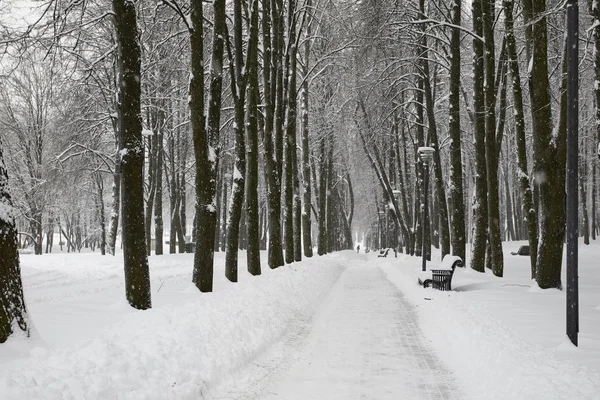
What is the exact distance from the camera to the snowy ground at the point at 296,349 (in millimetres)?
5176

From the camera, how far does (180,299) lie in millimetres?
9719

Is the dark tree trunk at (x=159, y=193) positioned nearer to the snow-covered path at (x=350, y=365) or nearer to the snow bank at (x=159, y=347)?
the snow bank at (x=159, y=347)

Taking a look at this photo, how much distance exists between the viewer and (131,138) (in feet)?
26.0

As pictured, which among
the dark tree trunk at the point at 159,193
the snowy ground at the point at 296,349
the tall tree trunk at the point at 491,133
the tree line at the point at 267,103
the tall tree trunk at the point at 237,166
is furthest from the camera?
the dark tree trunk at the point at 159,193

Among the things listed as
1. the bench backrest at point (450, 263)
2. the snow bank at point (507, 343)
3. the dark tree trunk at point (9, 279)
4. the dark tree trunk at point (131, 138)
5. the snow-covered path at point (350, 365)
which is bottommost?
the snow-covered path at point (350, 365)

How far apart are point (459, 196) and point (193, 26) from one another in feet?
35.0

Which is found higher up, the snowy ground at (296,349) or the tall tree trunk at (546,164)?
the tall tree trunk at (546,164)

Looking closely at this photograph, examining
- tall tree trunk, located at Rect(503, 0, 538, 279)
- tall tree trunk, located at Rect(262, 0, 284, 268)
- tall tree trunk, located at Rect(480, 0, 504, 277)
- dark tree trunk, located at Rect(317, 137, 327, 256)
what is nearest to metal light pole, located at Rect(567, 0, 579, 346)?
tall tree trunk, located at Rect(503, 0, 538, 279)

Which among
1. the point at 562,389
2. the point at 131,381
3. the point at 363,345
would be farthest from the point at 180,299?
the point at 562,389

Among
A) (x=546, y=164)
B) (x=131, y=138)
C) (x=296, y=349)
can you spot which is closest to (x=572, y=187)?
(x=296, y=349)

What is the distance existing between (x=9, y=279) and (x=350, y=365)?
4.51 meters

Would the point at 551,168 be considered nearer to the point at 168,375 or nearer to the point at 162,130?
the point at 168,375

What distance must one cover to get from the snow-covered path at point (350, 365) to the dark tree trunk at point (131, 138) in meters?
2.53

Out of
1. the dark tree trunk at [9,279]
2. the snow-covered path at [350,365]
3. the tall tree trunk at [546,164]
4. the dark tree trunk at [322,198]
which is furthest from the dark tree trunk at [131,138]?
the dark tree trunk at [322,198]
